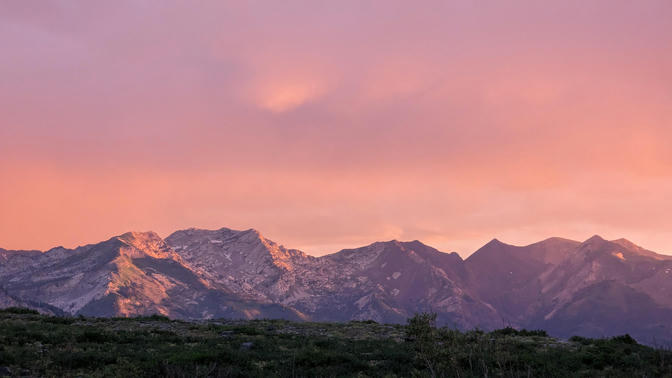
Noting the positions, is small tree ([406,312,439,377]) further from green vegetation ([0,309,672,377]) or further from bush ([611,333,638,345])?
bush ([611,333,638,345])

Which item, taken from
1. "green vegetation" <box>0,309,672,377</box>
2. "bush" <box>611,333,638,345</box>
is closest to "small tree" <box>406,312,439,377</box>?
"green vegetation" <box>0,309,672,377</box>

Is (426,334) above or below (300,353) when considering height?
above

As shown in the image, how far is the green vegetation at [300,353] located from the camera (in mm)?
22844

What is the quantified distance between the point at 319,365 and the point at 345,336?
1041 centimetres

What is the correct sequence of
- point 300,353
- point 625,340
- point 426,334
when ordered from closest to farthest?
point 426,334 → point 300,353 → point 625,340

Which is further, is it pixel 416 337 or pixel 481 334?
pixel 481 334

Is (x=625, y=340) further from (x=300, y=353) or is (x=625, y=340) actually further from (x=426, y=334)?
(x=300, y=353)

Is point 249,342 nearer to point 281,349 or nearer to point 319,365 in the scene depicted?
point 281,349

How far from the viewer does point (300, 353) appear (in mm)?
28172

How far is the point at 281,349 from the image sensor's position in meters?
30.4

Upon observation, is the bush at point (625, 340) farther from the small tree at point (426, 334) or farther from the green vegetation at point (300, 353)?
the small tree at point (426, 334)

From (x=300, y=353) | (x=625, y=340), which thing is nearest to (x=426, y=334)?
(x=300, y=353)

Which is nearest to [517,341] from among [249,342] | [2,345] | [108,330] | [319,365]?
[319,365]

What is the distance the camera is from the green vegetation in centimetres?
2284
